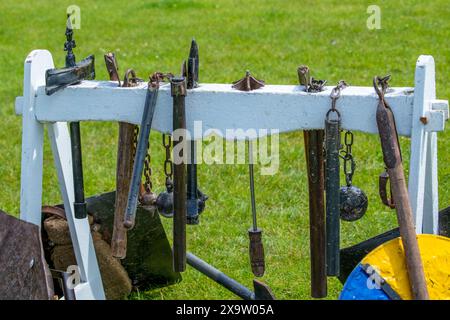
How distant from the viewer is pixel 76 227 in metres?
3.37

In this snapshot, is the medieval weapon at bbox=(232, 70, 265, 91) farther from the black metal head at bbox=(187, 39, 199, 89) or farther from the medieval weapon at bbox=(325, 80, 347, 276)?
the medieval weapon at bbox=(325, 80, 347, 276)

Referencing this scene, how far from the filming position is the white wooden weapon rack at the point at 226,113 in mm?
2752

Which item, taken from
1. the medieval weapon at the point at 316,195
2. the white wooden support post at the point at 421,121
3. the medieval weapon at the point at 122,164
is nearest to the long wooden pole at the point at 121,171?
the medieval weapon at the point at 122,164

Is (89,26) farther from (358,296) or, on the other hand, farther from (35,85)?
(358,296)

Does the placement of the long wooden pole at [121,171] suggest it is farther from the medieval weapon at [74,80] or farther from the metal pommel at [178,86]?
the metal pommel at [178,86]

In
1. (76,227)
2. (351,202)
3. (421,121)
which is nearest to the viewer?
(421,121)

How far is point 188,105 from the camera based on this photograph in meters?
2.98

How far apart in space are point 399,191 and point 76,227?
54.3 inches

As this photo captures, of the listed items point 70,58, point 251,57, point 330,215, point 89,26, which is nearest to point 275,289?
point 330,215

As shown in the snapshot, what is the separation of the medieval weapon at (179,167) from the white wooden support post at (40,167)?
565 mm

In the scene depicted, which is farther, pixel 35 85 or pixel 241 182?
pixel 241 182

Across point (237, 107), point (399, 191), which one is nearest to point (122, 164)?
point (237, 107)

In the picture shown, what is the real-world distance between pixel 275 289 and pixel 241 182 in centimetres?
160

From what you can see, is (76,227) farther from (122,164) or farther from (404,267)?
(404,267)
